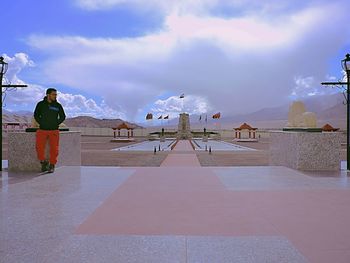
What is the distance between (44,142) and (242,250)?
6285 mm

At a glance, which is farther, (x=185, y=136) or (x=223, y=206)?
(x=185, y=136)

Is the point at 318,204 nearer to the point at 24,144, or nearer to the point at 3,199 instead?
the point at 3,199

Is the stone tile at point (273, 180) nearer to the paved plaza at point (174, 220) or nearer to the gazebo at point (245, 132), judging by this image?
the paved plaza at point (174, 220)

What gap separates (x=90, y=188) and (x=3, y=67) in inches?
179

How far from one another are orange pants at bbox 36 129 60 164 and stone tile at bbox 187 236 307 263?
18.6 ft

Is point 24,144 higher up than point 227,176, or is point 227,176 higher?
point 24,144

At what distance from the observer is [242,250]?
352cm

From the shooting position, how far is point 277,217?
15.3 ft

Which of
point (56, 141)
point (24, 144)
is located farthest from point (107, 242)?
point (24, 144)

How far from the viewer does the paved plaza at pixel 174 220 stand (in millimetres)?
3449

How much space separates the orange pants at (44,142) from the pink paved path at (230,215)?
8.52 ft

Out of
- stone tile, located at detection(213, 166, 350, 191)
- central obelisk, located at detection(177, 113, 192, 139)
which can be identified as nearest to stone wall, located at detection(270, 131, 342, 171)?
stone tile, located at detection(213, 166, 350, 191)

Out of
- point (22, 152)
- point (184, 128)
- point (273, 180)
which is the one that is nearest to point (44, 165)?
point (22, 152)

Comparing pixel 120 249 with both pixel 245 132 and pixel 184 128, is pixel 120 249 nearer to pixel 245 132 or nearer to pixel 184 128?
pixel 245 132
